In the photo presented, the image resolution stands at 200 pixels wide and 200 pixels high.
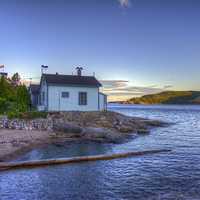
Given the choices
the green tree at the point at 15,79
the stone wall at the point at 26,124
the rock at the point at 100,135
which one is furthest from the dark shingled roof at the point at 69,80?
the green tree at the point at 15,79

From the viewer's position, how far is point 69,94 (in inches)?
1378

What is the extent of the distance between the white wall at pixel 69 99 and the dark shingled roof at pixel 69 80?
608 mm

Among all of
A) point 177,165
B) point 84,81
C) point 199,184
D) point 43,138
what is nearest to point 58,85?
point 84,81

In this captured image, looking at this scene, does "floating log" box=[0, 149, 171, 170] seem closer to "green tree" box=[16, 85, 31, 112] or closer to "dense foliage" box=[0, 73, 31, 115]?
"dense foliage" box=[0, 73, 31, 115]

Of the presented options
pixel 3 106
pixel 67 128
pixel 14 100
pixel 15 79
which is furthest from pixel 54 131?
pixel 15 79

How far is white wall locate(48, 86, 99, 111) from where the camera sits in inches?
1357

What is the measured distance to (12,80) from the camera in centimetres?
6000

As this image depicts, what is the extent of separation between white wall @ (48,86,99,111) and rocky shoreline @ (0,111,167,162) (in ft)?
4.32

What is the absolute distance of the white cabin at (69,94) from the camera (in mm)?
34500

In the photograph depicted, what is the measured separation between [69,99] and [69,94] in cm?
59

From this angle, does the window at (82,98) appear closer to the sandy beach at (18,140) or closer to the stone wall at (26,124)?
the stone wall at (26,124)

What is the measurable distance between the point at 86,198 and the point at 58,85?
24147 millimetres

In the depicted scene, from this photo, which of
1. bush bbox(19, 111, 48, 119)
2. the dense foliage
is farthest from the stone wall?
the dense foliage

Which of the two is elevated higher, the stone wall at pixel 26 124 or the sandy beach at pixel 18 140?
the stone wall at pixel 26 124
